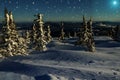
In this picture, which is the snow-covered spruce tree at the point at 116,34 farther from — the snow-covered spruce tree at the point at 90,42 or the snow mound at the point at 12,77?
the snow mound at the point at 12,77

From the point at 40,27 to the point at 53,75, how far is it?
151 ft

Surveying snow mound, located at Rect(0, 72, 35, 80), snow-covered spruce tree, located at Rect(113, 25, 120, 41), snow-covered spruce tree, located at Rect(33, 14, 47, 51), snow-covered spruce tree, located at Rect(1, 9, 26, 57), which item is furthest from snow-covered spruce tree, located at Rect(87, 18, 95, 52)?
snow-covered spruce tree, located at Rect(113, 25, 120, 41)

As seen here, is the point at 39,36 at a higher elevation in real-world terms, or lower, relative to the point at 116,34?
higher

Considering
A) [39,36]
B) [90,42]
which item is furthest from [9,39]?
[90,42]

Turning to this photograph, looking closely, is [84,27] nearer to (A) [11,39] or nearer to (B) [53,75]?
(A) [11,39]

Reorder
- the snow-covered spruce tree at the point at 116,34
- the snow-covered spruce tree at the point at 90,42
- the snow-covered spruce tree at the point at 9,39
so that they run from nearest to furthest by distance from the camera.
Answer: the snow-covered spruce tree at the point at 9,39, the snow-covered spruce tree at the point at 90,42, the snow-covered spruce tree at the point at 116,34

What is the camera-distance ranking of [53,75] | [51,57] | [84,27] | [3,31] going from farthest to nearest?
[84,27] → [3,31] → [51,57] → [53,75]

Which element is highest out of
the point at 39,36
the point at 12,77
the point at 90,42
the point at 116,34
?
the point at 39,36

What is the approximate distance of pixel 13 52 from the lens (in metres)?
49.8

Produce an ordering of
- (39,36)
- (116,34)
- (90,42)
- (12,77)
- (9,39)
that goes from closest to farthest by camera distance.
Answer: (12,77)
(9,39)
(39,36)
(90,42)
(116,34)

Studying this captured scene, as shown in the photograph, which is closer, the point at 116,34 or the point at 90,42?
the point at 90,42

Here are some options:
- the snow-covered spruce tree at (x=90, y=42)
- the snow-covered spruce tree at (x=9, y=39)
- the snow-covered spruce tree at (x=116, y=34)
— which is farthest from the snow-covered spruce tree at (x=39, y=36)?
the snow-covered spruce tree at (x=116, y=34)

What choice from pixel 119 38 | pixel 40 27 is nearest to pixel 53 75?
pixel 40 27

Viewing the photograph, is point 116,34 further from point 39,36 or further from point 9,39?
point 9,39
